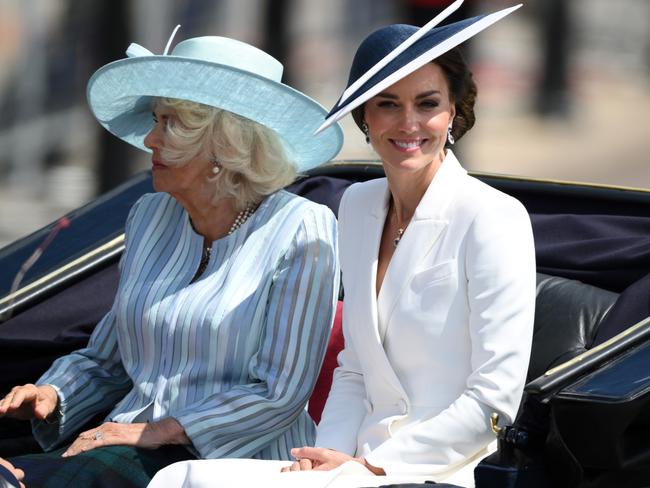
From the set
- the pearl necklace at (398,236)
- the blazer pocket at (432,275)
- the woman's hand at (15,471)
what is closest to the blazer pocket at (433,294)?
the blazer pocket at (432,275)

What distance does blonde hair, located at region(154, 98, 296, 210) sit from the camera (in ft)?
10.4

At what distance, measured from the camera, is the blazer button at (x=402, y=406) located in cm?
273

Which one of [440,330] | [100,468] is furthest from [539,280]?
[100,468]

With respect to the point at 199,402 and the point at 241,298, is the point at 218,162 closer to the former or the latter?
the point at 241,298

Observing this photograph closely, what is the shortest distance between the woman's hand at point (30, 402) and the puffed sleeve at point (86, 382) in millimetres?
26

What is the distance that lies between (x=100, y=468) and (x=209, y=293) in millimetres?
450

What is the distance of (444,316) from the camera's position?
2.69m

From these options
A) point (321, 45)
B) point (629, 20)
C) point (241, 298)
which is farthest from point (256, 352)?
point (629, 20)

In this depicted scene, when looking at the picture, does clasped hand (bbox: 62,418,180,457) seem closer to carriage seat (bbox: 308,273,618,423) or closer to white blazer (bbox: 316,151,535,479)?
white blazer (bbox: 316,151,535,479)

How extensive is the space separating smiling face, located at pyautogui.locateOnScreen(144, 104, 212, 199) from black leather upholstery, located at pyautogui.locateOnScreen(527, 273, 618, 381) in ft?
2.79

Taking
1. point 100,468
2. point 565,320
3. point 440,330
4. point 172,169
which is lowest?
point 100,468

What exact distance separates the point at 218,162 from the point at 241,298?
33cm

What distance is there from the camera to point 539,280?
11.3 feet

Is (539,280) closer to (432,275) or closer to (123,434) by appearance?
(432,275)
